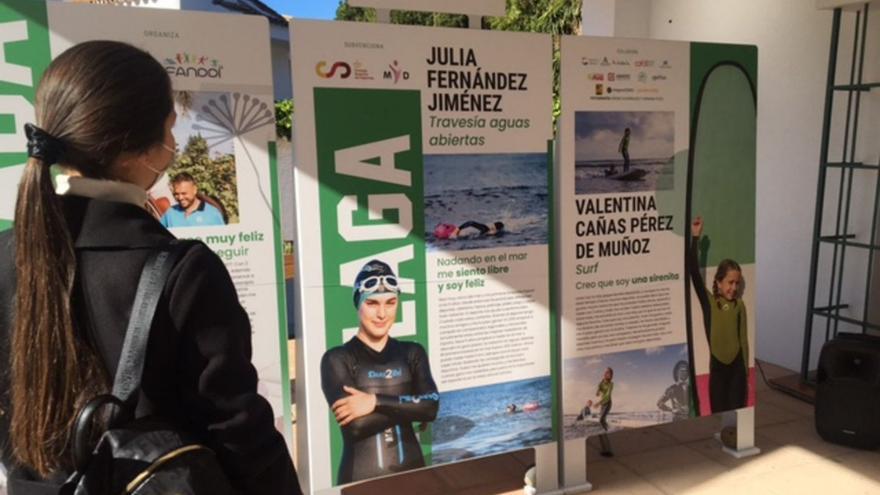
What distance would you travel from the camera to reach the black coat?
3.12 feet

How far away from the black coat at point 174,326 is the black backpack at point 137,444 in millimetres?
19

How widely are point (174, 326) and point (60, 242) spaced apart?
19cm

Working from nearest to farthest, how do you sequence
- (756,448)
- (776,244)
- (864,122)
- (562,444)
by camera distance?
(562,444) → (756,448) → (864,122) → (776,244)

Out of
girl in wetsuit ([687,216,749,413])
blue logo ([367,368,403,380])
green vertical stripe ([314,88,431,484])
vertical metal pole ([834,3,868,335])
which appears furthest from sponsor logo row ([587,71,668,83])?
vertical metal pole ([834,3,868,335])

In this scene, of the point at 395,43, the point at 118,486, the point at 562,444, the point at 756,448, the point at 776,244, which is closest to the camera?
the point at 118,486

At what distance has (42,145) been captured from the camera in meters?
0.95

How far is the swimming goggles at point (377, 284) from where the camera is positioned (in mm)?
2633

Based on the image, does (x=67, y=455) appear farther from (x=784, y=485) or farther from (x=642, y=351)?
(x=784, y=485)

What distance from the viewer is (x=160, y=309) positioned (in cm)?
94

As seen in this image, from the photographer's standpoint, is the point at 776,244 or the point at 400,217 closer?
the point at 400,217

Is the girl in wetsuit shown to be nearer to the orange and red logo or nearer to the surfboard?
the surfboard

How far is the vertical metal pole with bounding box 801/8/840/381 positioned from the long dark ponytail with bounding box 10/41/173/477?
4186 millimetres

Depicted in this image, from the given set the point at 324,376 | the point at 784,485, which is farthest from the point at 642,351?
the point at 324,376

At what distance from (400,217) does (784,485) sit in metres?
2.16
